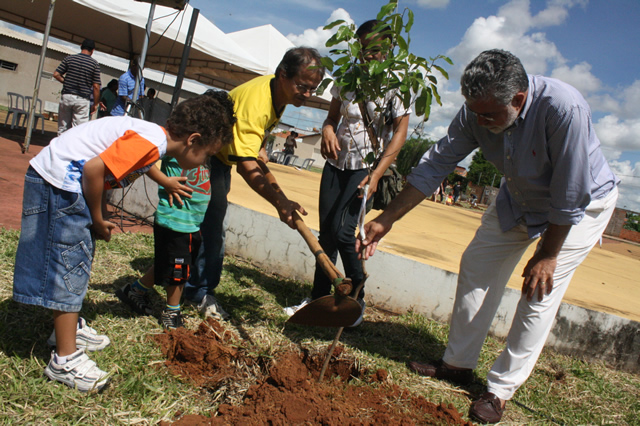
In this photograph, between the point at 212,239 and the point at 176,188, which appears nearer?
the point at 176,188

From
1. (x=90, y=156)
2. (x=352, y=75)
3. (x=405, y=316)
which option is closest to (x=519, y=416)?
(x=405, y=316)

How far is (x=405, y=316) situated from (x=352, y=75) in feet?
6.51

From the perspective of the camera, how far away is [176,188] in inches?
98.1

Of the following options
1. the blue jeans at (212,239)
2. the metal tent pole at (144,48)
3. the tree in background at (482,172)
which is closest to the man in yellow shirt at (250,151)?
the blue jeans at (212,239)

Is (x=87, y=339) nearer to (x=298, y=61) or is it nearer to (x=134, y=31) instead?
(x=298, y=61)

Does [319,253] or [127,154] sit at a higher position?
[127,154]

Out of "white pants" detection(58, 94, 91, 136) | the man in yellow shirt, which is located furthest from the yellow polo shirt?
"white pants" detection(58, 94, 91, 136)

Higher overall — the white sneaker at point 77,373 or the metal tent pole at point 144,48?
the metal tent pole at point 144,48

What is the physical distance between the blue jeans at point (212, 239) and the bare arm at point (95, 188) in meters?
0.93

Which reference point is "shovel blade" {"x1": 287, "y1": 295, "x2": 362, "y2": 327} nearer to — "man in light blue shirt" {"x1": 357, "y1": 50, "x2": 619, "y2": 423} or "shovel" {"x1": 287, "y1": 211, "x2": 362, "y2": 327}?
"shovel" {"x1": 287, "y1": 211, "x2": 362, "y2": 327}

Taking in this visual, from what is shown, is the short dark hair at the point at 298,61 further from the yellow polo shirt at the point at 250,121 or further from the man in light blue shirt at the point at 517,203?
the man in light blue shirt at the point at 517,203

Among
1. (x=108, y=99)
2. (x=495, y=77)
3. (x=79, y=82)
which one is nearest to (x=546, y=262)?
→ (x=495, y=77)

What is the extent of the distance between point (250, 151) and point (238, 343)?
1101 mm

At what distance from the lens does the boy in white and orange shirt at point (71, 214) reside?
1843mm
